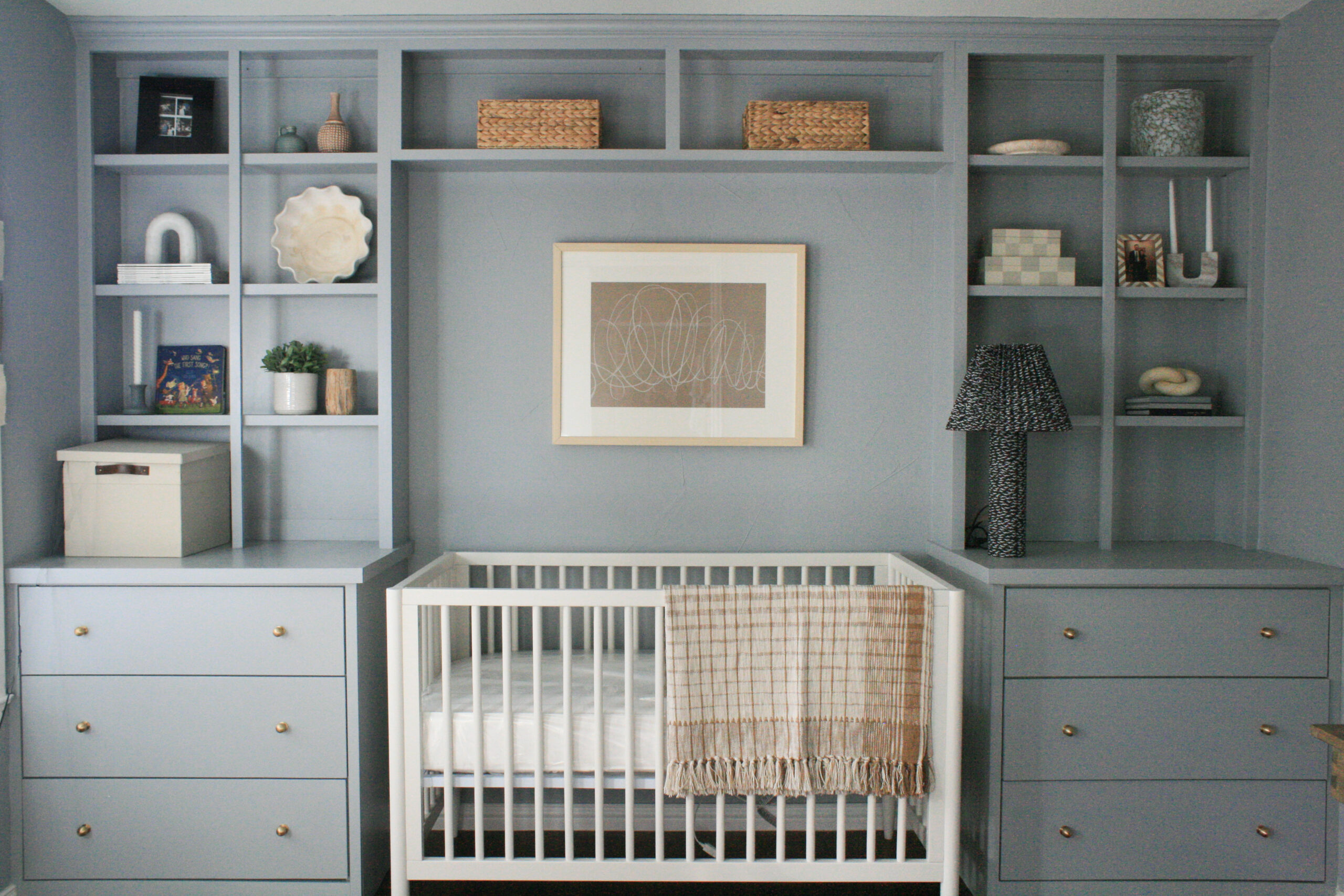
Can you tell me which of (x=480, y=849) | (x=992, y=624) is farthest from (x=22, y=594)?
(x=992, y=624)

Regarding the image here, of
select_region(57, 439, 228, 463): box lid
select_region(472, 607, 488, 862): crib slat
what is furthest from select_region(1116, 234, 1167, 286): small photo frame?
select_region(57, 439, 228, 463): box lid

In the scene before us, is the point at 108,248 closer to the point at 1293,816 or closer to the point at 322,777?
the point at 322,777

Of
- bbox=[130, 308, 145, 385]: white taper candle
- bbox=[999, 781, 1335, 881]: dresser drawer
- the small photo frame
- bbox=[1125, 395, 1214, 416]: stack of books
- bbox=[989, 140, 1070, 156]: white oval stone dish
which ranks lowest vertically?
bbox=[999, 781, 1335, 881]: dresser drawer

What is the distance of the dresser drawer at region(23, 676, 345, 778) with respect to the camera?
6.51ft

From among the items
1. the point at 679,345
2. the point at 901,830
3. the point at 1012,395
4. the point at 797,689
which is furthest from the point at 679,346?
the point at 901,830

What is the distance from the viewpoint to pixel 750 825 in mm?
1882

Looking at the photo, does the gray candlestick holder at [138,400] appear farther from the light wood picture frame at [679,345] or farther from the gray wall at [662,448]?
the light wood picture frame at [679,345]

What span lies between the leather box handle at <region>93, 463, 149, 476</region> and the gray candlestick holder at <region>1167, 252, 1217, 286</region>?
2936mm

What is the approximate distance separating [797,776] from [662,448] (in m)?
1.04

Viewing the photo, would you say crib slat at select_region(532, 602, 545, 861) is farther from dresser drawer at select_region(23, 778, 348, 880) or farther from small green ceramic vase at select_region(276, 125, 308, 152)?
small green ceramic vase at select_region(276, 125, 308, 152)

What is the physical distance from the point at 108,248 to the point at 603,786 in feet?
6.89

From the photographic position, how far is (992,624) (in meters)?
1.98

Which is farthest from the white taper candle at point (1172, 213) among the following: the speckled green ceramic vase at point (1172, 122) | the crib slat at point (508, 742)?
the crib slat at point (508, 742)

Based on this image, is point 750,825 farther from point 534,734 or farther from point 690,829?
point 534,734
